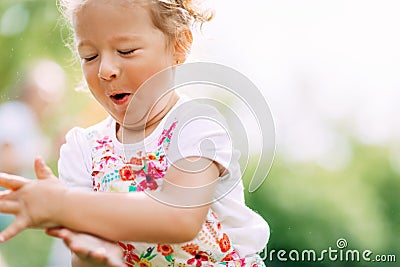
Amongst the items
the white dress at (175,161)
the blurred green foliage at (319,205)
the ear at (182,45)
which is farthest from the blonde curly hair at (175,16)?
the blurred green foliage at (319,205)

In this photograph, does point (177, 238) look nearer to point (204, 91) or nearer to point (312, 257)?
point (204, 91)

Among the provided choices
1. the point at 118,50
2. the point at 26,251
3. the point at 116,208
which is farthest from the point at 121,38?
the point at 26,251

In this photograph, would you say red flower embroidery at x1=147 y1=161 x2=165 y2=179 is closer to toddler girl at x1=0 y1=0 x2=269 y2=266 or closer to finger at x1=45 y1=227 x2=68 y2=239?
toddler girl at x1=0 y1=0 x2=269 y2=266

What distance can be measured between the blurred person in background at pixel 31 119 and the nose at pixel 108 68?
1479 millimetres

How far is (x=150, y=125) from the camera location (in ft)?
3.85

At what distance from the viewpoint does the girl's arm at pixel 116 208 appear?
92 centimetres

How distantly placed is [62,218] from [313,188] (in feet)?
5.44

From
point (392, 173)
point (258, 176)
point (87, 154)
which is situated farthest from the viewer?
point (392, 173)

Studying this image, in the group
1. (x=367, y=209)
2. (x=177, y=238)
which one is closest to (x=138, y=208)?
(x=177, y=238)

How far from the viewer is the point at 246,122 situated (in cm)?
189

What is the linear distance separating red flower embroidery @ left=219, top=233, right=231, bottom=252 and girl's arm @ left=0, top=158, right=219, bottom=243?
0.14m

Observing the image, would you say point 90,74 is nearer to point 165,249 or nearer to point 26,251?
point 165,249

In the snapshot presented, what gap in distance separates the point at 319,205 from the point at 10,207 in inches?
66.1

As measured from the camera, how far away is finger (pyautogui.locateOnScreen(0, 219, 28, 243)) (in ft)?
2.90
